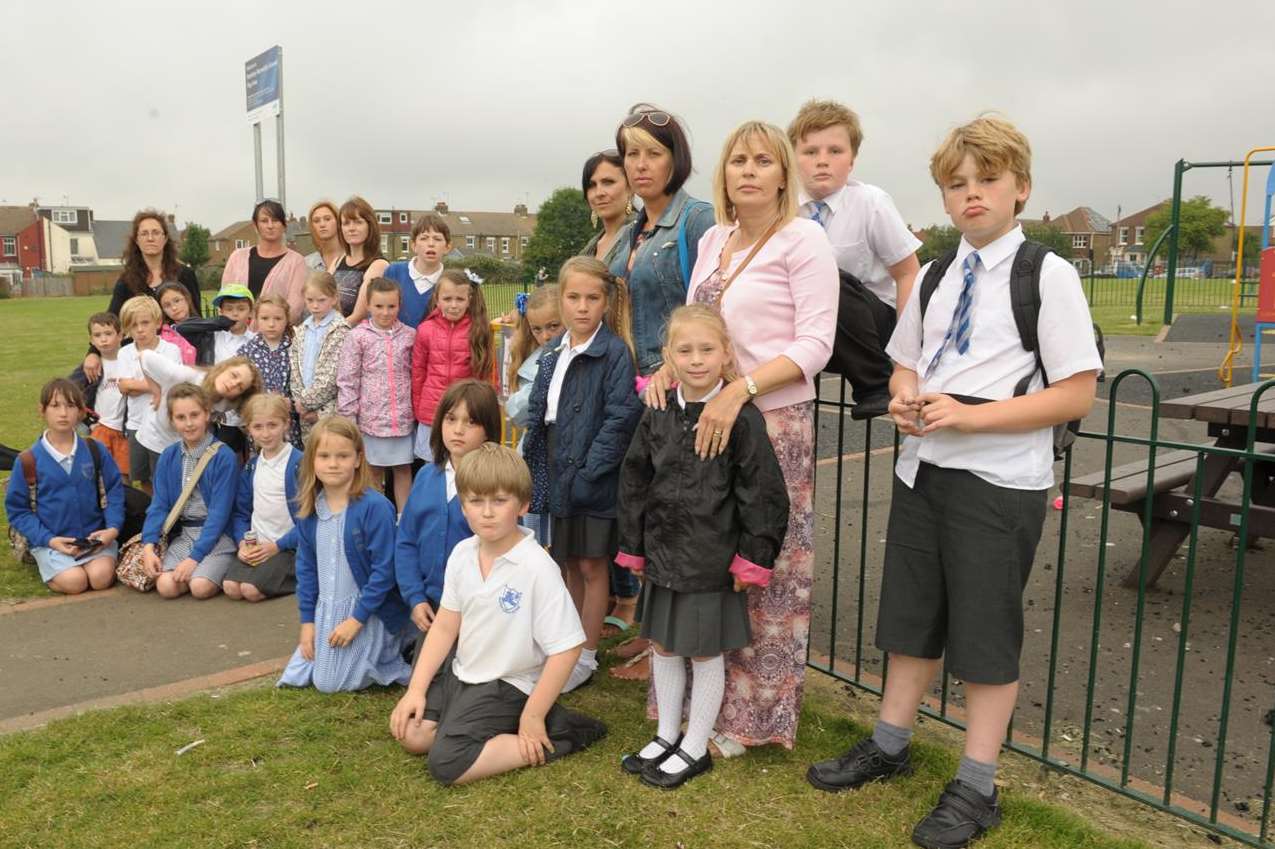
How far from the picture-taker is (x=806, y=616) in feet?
11.2

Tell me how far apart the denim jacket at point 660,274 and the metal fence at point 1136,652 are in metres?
0.72

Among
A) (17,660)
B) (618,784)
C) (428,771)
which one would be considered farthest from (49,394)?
(618,784)

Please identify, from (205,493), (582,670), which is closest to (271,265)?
(205,493)

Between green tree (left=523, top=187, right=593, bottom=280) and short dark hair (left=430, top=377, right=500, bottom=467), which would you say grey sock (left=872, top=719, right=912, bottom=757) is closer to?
short dark hair (left=430, top=377, right=500, bottom=467)

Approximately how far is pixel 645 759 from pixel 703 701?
0.94 ft

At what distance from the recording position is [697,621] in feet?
10.6

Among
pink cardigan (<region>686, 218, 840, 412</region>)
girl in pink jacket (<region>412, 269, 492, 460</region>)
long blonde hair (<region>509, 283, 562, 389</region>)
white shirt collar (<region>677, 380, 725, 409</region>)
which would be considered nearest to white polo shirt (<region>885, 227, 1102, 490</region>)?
pink cardigan (<region>686, 218, 840, 412</region>)

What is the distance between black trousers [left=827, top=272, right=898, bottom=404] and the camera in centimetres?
345

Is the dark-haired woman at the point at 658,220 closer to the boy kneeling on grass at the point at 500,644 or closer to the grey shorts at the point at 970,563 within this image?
the boy kneeling on grass at the point at 500,644

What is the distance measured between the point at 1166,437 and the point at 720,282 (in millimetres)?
7174

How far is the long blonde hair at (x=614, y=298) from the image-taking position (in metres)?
3.86

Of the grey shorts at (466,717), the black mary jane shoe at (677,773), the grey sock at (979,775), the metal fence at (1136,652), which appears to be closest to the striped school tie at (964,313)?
the metal fence at (1136,652)

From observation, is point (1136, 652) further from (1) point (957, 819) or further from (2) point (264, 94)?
(2) point (264, 94)

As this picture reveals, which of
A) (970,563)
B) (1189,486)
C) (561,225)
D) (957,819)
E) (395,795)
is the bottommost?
(395,795)
